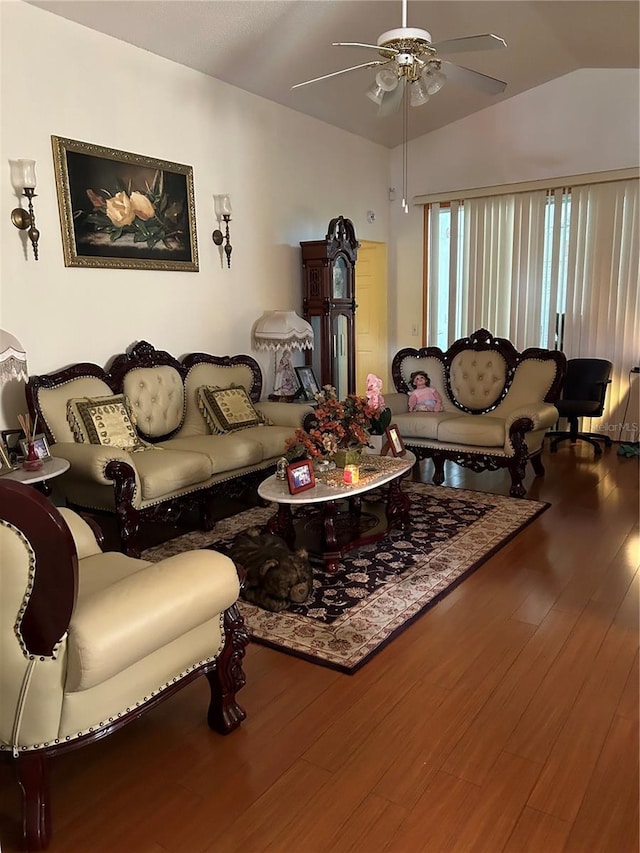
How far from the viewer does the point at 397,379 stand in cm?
583

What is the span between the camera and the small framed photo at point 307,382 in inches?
227

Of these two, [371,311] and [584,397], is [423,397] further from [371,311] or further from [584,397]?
[371,311]

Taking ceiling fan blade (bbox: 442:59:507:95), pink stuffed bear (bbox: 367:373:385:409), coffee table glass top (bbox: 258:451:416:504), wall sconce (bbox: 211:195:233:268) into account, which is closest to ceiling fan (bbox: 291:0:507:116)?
ceiling fan blade (bbox: 442:59:507:95)

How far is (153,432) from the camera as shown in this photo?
14.9ft

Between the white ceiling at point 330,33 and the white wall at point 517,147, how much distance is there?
244mm

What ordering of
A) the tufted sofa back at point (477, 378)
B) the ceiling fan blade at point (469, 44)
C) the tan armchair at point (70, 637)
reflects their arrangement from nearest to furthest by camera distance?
the tan armchair at point (70, 637), the ceiling fan blade at point (469, 44), the tufted sofa back at point (477, 378)

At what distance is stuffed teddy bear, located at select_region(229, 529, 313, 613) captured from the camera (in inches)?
119

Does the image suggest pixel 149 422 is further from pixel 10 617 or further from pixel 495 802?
pixel 495 802

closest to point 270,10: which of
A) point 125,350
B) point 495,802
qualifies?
point 125,350

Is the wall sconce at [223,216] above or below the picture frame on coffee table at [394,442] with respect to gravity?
above

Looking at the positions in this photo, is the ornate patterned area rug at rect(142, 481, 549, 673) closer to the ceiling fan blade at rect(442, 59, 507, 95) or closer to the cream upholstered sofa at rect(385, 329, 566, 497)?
the cream upholstered sofa at rect(385, 329, 566, 497)

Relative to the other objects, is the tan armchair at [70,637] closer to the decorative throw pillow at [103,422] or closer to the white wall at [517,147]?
the decorative throw pillow at [103,422]

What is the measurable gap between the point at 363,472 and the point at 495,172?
14.6 ft

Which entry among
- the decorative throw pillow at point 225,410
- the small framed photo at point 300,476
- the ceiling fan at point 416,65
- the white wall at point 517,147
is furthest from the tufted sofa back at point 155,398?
the white wall at point 517,147
